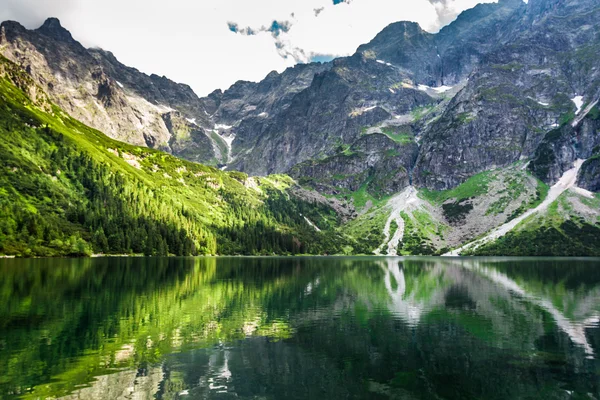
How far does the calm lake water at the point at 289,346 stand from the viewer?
79.8 ft

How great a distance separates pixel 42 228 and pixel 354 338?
163511 millimetres

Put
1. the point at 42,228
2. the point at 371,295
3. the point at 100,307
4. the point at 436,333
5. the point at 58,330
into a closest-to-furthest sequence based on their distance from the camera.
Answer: the point at 58,330 → the point at 436,333 → the point at 100,307 → the point at 371,295 → the point at 42,228

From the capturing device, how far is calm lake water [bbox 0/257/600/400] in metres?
24.3

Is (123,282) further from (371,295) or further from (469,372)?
(469,372)

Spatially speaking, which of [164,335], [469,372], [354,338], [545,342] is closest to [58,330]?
[164,335]

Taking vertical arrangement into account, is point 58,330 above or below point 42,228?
below

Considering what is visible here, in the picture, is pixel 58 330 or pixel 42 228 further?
pixel 42 228

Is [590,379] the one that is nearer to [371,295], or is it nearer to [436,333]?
[436,333]

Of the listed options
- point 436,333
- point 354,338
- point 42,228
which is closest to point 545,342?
point 436,333

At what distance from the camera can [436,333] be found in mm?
40500

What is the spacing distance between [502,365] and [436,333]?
10.8 m

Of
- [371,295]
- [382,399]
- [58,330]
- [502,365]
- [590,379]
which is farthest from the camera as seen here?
[371,295]

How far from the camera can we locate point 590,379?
26.7 meters

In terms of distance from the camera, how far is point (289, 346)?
34.7 meters
